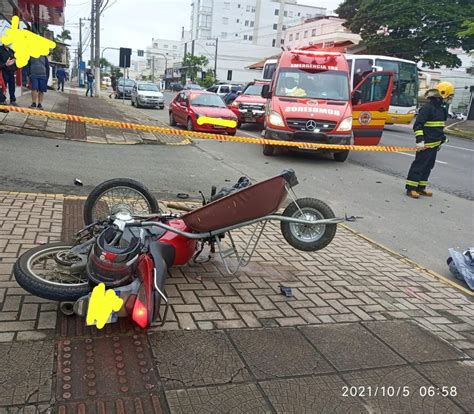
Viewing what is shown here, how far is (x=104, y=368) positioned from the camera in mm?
2752

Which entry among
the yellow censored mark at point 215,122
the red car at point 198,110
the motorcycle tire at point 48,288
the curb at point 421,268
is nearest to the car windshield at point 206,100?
the red car at point 198,110

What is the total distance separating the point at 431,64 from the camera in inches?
1626

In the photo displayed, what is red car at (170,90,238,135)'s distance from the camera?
15.2 m

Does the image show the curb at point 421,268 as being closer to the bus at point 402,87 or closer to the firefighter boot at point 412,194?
the firefighter boot at point 412,194

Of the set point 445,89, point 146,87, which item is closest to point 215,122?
point 445,89

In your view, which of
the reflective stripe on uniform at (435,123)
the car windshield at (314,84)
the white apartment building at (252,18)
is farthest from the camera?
the white apartment building at (252,18)

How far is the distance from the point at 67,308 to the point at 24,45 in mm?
1712

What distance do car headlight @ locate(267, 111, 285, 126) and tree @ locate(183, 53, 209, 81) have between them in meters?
71.7

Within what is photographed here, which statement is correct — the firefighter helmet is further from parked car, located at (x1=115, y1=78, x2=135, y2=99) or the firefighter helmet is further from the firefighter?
parked car, located at (x1=115, y1=78, x2=135, y2=99)

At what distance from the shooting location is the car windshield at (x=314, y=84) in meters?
11.9

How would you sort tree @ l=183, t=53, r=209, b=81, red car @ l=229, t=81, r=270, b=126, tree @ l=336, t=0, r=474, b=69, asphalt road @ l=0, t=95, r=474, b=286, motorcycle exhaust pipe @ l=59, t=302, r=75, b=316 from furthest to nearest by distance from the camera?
tree @ l=183, t=53, r=209, b=81 → tree @ l=336, t=0, r=474, b=69 → red car @ l=229, t=81, r=270, b=126 → asphalt road @ l=0, t=95, r=474, b=286 → motorcycle exhaust pipe @ l=59, t=302, r=75, b=316

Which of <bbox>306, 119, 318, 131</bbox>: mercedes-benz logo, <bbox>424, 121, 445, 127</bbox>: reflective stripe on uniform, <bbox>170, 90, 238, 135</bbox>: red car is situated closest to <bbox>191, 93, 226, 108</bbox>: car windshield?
<bbox>170, 90, 238, 135</bbox>: red car

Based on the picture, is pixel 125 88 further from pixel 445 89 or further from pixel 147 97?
pixel 445 89

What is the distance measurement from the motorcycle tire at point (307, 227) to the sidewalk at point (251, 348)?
44 centimetres
